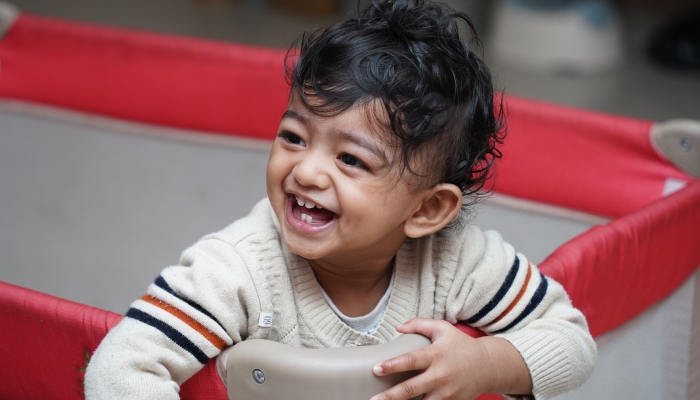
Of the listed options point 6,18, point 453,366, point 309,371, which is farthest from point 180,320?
point 6,18

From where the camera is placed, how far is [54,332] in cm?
74

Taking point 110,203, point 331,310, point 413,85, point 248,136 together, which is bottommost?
point 110,203

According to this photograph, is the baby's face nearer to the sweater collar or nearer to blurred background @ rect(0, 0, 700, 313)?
the sweater collar

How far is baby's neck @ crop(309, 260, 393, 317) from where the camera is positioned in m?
0.76

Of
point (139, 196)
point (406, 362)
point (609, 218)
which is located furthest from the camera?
point (139, 196)

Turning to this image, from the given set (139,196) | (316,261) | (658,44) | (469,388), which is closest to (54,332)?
(316,261)

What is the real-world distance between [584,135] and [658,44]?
1688 millimetres

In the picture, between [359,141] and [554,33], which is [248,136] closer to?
[359,141]

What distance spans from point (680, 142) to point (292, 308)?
0.70 m

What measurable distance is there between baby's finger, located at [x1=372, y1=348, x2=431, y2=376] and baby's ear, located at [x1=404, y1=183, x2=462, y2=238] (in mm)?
119

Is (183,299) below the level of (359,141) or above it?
below

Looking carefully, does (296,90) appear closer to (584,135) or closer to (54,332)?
(54,332)

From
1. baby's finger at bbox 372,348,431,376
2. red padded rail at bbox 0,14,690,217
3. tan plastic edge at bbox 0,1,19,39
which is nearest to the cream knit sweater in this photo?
baby's finger at bbox 372,348,431,376

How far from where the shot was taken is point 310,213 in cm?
68
